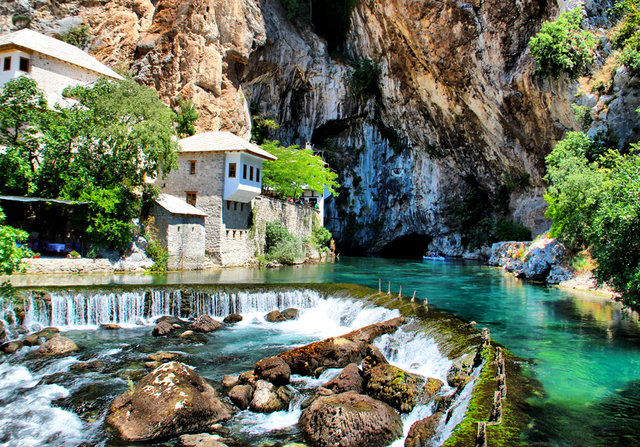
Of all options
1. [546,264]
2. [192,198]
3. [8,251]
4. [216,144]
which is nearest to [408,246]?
[546,264]

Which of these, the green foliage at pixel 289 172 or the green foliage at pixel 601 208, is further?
the green foliage at pixel 289 172

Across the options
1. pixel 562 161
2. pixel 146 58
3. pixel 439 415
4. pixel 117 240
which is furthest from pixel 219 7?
pixel 439 415

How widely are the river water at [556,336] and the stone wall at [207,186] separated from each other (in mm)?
2597

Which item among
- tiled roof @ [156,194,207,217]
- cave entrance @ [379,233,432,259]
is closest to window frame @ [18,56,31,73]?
tiled roof @ [156,194,207,217]

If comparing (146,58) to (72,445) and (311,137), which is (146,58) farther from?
(72,445)

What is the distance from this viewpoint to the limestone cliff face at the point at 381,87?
32.1 m

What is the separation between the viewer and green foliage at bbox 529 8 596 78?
82.7ft

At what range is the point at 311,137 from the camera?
49.9m

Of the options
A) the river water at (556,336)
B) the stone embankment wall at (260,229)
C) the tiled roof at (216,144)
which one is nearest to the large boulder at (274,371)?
the river water at (556,336)

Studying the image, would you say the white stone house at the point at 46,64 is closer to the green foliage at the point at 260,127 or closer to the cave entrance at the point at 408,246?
the green foliage at the point at 260,127

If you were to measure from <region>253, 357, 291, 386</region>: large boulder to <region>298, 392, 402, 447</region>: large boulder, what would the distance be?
1.65m

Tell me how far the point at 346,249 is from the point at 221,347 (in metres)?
41.3

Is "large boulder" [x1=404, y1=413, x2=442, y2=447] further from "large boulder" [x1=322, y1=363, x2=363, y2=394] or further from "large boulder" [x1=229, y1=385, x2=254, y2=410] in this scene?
"large boulder" [x1=229, y1=385, x2=254, y2=410]

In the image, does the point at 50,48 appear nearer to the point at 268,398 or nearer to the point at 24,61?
the point at 24,61
